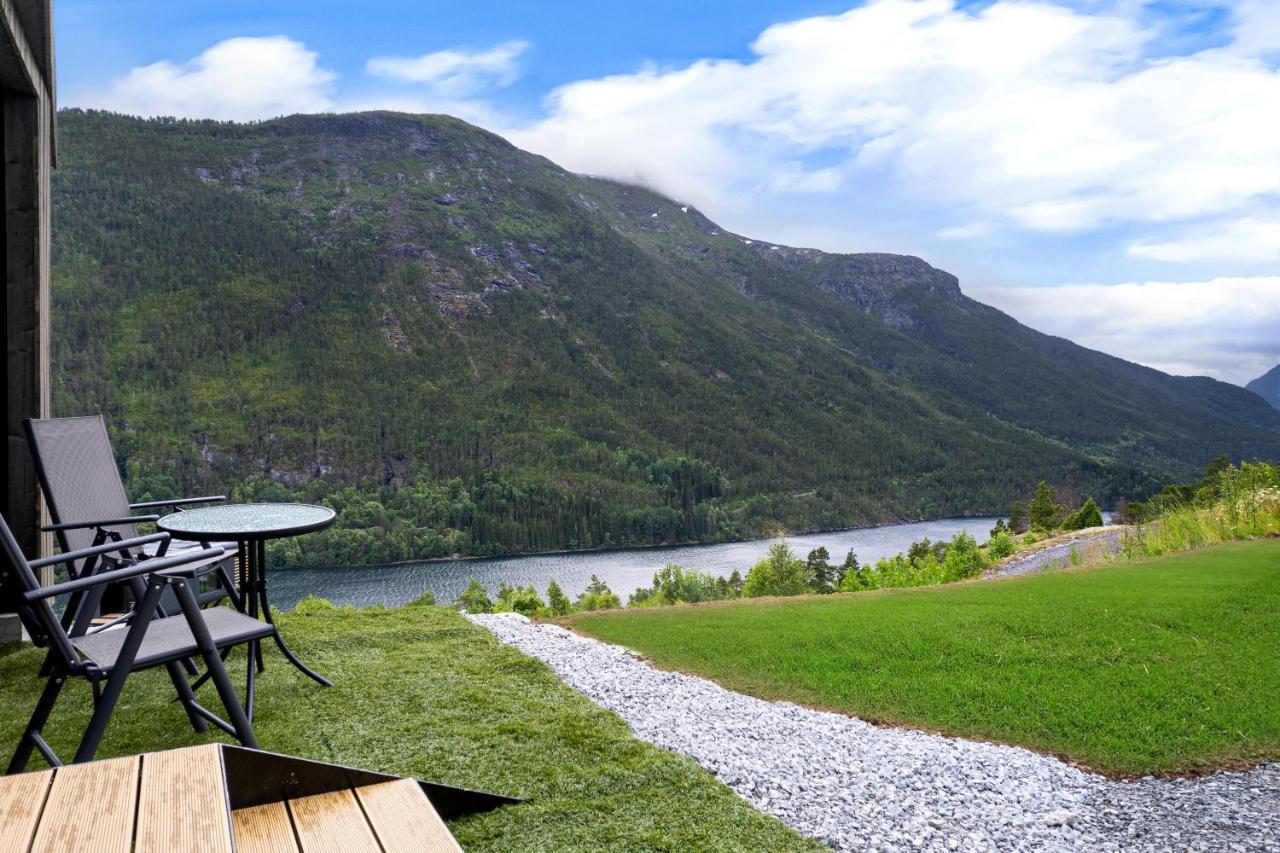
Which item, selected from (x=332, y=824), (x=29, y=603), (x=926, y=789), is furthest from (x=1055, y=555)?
(x=29, y=603)

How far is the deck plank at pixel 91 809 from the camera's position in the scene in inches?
46.6

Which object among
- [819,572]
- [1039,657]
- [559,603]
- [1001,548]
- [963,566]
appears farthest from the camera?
[819,572]

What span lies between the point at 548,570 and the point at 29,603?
49518 mm

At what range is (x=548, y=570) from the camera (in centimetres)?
5069

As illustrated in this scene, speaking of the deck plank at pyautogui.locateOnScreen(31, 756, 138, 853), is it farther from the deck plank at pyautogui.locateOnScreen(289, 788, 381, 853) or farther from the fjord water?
the fjord water

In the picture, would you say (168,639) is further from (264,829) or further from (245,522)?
(264,829)

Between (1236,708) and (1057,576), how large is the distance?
4.20m

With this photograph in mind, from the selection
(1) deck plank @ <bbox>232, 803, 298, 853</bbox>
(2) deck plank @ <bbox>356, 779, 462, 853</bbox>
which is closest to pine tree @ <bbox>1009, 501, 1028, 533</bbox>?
(2) deck plank @ <bbox>356, 779, 462, 853</bbox>

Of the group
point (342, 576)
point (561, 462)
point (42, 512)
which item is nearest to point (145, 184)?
point (561, 462)

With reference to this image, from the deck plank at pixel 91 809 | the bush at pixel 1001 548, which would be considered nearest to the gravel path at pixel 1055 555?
the bush at pixel 1001 548

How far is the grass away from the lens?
258 centimetres

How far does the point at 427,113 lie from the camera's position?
390 feet

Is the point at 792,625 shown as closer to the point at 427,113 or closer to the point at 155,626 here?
the point at 155,626

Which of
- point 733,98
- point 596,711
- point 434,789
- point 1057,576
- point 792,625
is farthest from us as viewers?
point 733,98
